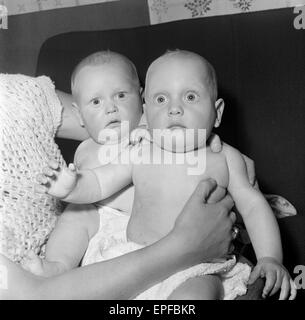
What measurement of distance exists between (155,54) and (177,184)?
1.69 feet

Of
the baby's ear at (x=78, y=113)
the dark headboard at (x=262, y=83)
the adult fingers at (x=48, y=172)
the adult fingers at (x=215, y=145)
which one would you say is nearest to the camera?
the adult fingers at (x=48, y=172)

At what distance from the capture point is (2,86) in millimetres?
782

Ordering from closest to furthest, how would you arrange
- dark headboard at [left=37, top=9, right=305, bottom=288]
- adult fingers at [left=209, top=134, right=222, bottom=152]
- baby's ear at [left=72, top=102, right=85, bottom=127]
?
adult fingers at [left=209, top=134, right=222, bottom=152]
baby's ear at [left=72, top=102, right=85, bottom=127]
dark headboard at [left=37, top=9, right=305, bottom=288]

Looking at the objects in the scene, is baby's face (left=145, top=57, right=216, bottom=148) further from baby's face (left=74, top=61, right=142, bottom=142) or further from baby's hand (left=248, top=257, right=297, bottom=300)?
baby's hand (left=248, top=257, right=297, bottom=300)

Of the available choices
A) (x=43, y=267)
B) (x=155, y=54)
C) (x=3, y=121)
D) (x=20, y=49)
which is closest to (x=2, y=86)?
(x=3, y=121)

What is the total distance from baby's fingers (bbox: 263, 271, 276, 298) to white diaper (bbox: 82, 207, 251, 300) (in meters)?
0.04

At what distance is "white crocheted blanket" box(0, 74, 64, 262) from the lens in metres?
0.69

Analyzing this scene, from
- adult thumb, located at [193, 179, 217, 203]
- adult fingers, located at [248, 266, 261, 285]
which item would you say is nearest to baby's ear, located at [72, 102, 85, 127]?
adult thumb, located at [193, 179, 217, 203]

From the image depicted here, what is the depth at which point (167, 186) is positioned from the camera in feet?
2.15

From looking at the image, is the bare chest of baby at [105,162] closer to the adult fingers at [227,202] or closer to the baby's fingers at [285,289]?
the adult fingers at [227,202]

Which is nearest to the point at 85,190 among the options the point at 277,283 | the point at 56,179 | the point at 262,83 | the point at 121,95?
the point at 56,179

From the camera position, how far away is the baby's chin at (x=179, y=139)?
64 cm

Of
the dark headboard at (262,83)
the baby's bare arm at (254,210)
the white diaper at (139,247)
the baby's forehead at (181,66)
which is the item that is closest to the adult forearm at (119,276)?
the white diaper at (139,247)
